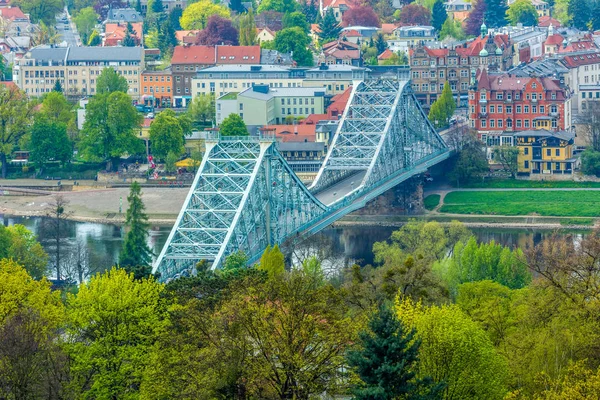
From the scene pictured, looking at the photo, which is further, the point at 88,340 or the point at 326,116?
the point at 326,116

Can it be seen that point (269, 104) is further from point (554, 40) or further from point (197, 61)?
point (554, 40)

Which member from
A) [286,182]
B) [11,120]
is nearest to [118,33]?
[11,120]

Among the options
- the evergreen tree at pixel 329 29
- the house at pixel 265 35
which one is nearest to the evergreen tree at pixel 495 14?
the evergreen tree at pixel 329 29

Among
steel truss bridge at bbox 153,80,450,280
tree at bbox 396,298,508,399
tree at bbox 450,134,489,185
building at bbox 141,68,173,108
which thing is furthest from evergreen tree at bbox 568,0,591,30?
tree at bbox 396,298,508,399

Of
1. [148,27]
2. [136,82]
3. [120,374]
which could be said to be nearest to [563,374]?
[120,374]

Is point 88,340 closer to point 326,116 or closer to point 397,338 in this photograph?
point 397,338

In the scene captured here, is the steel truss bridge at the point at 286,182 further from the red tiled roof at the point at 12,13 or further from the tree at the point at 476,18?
the red tiled roof at the point at 12,13
